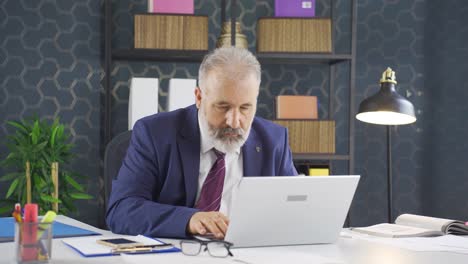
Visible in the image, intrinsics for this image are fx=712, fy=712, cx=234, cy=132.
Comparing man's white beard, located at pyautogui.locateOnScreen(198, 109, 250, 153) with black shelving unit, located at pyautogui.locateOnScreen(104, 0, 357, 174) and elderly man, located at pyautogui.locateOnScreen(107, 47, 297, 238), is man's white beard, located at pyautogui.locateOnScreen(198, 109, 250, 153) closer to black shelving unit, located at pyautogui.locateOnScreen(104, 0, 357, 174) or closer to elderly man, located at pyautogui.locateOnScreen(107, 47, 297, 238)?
elderly man, located at pyautogui.locateOnScreen(107, 47, 297, 238)

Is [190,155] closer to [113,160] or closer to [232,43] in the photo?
[113,160]

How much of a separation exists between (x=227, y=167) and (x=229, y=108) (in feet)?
0.81

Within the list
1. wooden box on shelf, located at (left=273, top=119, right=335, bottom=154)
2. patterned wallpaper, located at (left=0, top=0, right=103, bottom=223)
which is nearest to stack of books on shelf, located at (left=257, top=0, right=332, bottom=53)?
wooden box on shelf, located at (left=273, top=119, right=335, bottom=154)

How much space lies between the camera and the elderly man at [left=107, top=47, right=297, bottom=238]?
221cm

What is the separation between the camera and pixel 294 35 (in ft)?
12.7

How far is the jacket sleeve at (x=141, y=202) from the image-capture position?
1.97 m

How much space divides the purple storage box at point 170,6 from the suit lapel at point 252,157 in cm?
158

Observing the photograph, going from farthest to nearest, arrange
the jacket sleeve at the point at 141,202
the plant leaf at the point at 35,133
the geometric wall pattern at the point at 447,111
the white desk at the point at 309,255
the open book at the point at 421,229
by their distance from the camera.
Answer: the geometric wall pattern at the point at 447,111 < the plant leaf at the point at 35,133 < the open book at the point at 421,229 < the jacket sleeve at the point at 141,202 < the white desk at the point at 309,255

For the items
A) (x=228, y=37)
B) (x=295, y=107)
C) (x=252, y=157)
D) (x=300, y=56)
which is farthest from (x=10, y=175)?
(x=252, y=157)

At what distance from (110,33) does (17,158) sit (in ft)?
2.72

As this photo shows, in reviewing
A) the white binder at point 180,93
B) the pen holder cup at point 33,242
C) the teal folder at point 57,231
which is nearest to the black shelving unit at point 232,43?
the white binder at point 180,93

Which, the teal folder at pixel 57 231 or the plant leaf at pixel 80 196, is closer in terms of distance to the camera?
the teal folder at pixel 57 231

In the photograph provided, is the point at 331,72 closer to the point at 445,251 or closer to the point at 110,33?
the point at 110,33

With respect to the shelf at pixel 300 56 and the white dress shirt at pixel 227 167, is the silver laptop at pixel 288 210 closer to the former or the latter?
the white dress shirt at pixel 227 167
